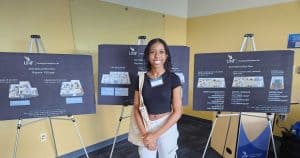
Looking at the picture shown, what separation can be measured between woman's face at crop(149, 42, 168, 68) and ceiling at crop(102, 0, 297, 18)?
1661 mm

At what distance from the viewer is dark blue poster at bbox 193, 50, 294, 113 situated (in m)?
2.03

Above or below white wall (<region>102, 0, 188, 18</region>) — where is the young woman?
below

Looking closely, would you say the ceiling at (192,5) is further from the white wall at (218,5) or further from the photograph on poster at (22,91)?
the photograph on poster at (22,91)

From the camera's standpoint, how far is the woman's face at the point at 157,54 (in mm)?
1797

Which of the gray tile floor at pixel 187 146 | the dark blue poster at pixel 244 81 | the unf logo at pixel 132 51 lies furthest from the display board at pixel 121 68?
the gray tile floor at pixel 187 146

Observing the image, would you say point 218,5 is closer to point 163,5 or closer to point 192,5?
point 192,5

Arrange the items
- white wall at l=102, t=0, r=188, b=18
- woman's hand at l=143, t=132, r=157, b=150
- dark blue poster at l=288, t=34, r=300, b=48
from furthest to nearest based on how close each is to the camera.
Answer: white wall at l=102, t=0, r=188, b=18 < dark blue poster at l=288, t=34, r=300, b=48 < woman's hand at l=143, t=132, r=157, b=150

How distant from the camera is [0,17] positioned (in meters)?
2.21

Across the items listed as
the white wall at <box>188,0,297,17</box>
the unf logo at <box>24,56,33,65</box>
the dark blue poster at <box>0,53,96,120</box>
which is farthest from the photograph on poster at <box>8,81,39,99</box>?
the white wall at <box>188,0,297,17</box>

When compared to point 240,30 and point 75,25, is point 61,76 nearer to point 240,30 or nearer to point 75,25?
point 75,25

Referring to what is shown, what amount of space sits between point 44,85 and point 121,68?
77cm

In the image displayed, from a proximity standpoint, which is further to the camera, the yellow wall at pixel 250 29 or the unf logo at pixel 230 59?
the yellow wall at pixel 250 29

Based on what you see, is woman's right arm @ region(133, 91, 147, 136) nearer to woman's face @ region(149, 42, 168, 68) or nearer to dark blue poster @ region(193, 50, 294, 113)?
woman's face @ region(149, 42, 168, 68)

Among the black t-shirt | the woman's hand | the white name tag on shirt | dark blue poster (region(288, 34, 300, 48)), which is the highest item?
dark blue poster (region(288, 34, 300, 48))
